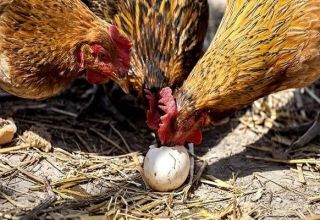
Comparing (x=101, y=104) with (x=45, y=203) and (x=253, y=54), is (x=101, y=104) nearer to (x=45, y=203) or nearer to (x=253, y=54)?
(x=45, y=203)

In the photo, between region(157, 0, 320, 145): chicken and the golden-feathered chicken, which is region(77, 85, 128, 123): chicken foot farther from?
region(157, 0, 320, 145): chicken

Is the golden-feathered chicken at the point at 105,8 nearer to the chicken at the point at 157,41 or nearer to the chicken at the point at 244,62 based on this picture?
the chicken at the point at 157,41

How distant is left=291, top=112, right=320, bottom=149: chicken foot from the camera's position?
440 cm

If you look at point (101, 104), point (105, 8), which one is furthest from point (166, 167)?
point (101, 104)

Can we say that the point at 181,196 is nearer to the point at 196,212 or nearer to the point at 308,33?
the point at 196,212

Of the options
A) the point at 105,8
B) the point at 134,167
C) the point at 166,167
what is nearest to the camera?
the point at 166,167

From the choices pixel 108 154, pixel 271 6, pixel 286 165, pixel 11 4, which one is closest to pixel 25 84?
pixel 11 4

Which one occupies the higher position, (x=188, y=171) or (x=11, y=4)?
(x=11, y=4)

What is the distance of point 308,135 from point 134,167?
1.43 metres

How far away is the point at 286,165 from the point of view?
4203 millimetres

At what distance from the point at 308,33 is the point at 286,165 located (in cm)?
106

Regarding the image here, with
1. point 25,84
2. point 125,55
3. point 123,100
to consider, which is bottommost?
point 123,100

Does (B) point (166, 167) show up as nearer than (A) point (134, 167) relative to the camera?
Yes

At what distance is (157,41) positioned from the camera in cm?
387
